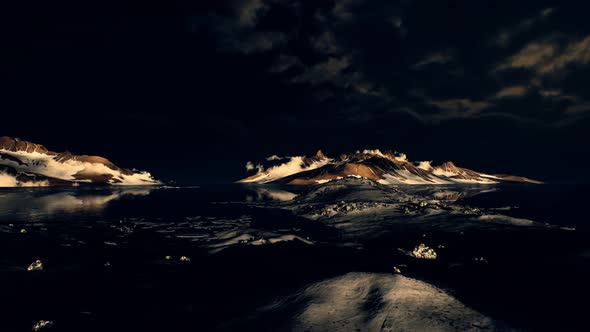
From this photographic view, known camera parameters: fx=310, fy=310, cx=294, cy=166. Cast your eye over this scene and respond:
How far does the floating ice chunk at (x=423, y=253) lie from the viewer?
31281 mm

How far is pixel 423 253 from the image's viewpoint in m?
31.9

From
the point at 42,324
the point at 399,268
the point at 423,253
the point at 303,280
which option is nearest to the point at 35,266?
the point at 42,324

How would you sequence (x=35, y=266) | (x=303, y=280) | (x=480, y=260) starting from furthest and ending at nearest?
(x=480, y=260) < (x=35, y=266) < (x=303, y=280)

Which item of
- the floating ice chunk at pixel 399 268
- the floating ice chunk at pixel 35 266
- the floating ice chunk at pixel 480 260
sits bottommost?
the floating ice chunk at pixel 480 260

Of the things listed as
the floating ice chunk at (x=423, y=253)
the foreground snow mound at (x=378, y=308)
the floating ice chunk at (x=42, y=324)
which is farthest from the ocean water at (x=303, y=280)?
the floating ice chunk at (x=423, y=253)

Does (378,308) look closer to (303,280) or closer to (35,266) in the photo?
(303,280)

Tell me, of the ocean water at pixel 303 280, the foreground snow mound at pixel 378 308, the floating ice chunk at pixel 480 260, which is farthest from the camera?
the floating ice chunk at pixel 480 260

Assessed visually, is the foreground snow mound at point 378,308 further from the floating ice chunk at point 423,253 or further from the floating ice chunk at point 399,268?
the floating ice chunk at point 423,253

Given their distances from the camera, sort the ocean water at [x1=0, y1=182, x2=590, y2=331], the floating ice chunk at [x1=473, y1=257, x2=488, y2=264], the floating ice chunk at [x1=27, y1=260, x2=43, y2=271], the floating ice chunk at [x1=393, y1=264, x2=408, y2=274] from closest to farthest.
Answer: the ocean water at [x1=0, y1=182, x2=590, y2=331], the floating ice chunk at [x1=393, y1=264, x2=408, y2=274], the floating ice chunk at [x1=27, y1=260, x2=43, y2=271], the floating ice chunk at [x1=473, y1=257, x2=488, y2=264]

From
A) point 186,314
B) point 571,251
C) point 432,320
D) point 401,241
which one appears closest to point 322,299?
point 432,320

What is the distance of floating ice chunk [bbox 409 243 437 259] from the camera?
31281mm

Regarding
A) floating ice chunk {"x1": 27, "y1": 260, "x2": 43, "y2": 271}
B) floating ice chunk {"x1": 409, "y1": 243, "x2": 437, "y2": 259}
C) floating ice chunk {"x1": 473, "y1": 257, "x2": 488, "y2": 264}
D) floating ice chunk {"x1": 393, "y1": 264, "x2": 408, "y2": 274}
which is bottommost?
floating ice chunk {"x1": 473, "y1": 257, "x2": 488, "y2": 264}

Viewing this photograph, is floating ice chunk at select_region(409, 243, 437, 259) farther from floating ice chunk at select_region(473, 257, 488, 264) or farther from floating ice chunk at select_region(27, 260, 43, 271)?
floating ice chunk at select_region(27, 260, 43, 271)

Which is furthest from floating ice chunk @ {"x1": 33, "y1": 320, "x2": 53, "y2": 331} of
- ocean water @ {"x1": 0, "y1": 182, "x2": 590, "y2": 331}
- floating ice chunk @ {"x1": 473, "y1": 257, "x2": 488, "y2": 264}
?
floating ice chunk @ {"x1": 473, "y1": 257, "x2": 488, "y2": 264}
